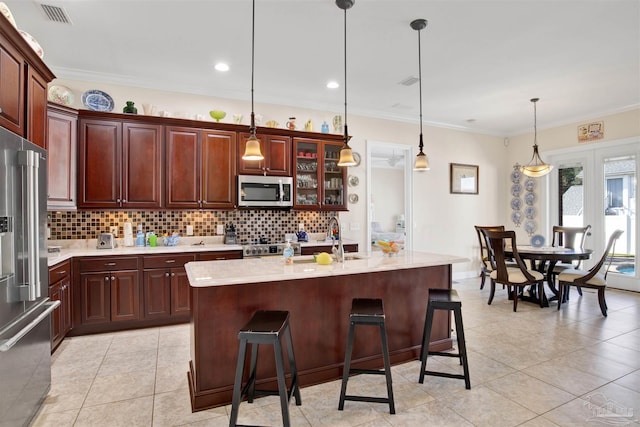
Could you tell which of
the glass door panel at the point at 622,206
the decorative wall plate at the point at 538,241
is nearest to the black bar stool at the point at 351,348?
the decorative wall plate at the point at 538,241

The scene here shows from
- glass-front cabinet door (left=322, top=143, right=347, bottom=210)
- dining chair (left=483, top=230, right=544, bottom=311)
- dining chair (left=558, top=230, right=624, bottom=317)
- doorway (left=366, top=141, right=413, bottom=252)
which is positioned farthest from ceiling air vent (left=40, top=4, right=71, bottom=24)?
doorway (left=366, top=141, right=413, bottom=252)

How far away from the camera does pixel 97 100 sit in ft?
13.3

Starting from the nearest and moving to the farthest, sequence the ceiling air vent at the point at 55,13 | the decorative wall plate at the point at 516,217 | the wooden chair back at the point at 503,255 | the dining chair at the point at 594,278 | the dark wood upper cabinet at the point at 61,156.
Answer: the ceiling air vent at the point at 55,13, the dark wood upper cabinet at the point at 61,156, the dining chair at the point at 594,278, the wooden chair back at the point at 503,255, the decorative wall plate at the point at 516,217

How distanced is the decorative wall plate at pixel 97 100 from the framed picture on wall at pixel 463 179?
5720mm

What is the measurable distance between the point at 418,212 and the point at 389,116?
71.8 inches

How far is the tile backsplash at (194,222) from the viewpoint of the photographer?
13.3 ft

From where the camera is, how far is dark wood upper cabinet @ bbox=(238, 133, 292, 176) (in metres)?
4.56

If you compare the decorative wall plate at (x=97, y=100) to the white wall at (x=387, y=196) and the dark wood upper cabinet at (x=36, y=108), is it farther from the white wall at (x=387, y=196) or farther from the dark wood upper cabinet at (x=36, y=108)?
the white wall at (x=387, y=196)

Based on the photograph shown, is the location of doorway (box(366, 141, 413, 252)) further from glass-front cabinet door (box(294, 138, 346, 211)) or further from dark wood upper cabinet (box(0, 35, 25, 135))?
dark wood upper cabinet (box(0, 35, 25, 135))

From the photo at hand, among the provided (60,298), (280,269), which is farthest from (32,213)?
(60,298)

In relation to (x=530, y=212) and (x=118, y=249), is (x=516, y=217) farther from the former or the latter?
(x=118, y=249)

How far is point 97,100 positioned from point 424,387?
4.61 meters

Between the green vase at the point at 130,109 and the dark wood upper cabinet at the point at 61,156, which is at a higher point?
the green vase at the point at 130,109

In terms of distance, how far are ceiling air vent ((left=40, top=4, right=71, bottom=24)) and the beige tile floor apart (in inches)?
121
